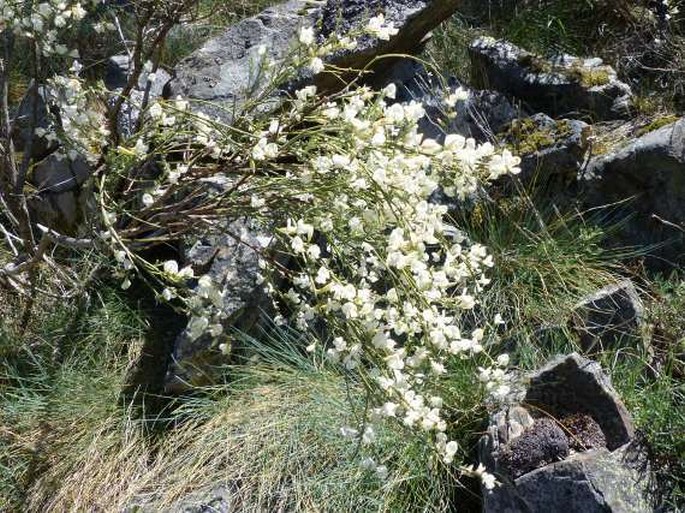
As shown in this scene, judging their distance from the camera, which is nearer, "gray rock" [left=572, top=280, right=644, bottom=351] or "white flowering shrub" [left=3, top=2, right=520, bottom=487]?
"white flowering shrub" [left=3, top=2, right=520, bottom=487]

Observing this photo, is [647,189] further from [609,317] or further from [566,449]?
[566,449]

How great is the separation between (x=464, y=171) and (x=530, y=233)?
1526mm

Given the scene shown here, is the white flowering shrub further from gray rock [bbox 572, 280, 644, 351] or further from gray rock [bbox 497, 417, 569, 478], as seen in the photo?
gray rock [bbox 572, 280, 644, 351]

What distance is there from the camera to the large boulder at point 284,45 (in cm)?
322

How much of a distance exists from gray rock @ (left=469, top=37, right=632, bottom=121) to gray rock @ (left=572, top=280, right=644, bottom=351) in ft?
3.05

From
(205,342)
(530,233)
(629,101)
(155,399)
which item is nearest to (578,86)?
(629,101)

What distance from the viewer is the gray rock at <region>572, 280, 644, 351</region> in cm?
305

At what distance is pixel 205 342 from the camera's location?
120 inches

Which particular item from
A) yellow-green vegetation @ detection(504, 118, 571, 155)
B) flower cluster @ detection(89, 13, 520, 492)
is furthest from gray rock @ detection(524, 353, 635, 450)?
yellow-green vegetation @ detection(504, 118, 571, 155)

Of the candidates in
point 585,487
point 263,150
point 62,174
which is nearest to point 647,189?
point 585,487

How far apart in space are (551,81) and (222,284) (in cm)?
169

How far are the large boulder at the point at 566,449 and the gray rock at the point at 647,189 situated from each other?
2.85 ft

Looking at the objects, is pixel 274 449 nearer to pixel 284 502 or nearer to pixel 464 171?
pixel 284 502

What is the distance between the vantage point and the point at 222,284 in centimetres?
300
